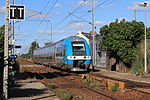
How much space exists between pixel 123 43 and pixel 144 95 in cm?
1667

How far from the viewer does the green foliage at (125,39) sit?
28.7m

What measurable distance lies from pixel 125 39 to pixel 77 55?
653 centimetres

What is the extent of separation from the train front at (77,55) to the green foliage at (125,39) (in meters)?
4.79

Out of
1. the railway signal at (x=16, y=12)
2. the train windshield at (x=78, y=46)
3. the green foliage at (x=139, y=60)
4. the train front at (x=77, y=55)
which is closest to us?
the railway signal at (x=16, y=12)

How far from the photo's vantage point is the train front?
83.1ft

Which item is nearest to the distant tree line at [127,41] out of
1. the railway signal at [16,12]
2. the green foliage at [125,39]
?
the green foliage at [125,39]

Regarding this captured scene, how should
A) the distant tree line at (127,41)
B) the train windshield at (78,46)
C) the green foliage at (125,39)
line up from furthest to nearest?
the green foliage at (125,39)
the distant tree line at (127,41)
the train windshield at (78,46)

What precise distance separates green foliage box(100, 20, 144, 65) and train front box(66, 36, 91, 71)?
15.7 feet

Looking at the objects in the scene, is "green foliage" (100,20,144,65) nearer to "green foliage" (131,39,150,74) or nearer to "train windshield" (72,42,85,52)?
"green foliage" (131,39,150,74)

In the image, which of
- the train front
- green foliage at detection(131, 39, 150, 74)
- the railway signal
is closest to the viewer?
the railway signal

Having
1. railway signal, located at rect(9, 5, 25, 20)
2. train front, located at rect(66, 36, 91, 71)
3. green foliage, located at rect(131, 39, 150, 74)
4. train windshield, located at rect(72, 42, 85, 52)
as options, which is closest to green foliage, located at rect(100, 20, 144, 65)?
green foliage, located at rect(131, 39, 150, 74)

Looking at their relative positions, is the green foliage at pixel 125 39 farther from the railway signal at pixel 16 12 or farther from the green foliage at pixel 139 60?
the railway signal at pixel 16 12

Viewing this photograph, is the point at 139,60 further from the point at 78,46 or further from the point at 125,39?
the point at 78,46

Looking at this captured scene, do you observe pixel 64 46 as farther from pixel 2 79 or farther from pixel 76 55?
pixel 2 79
